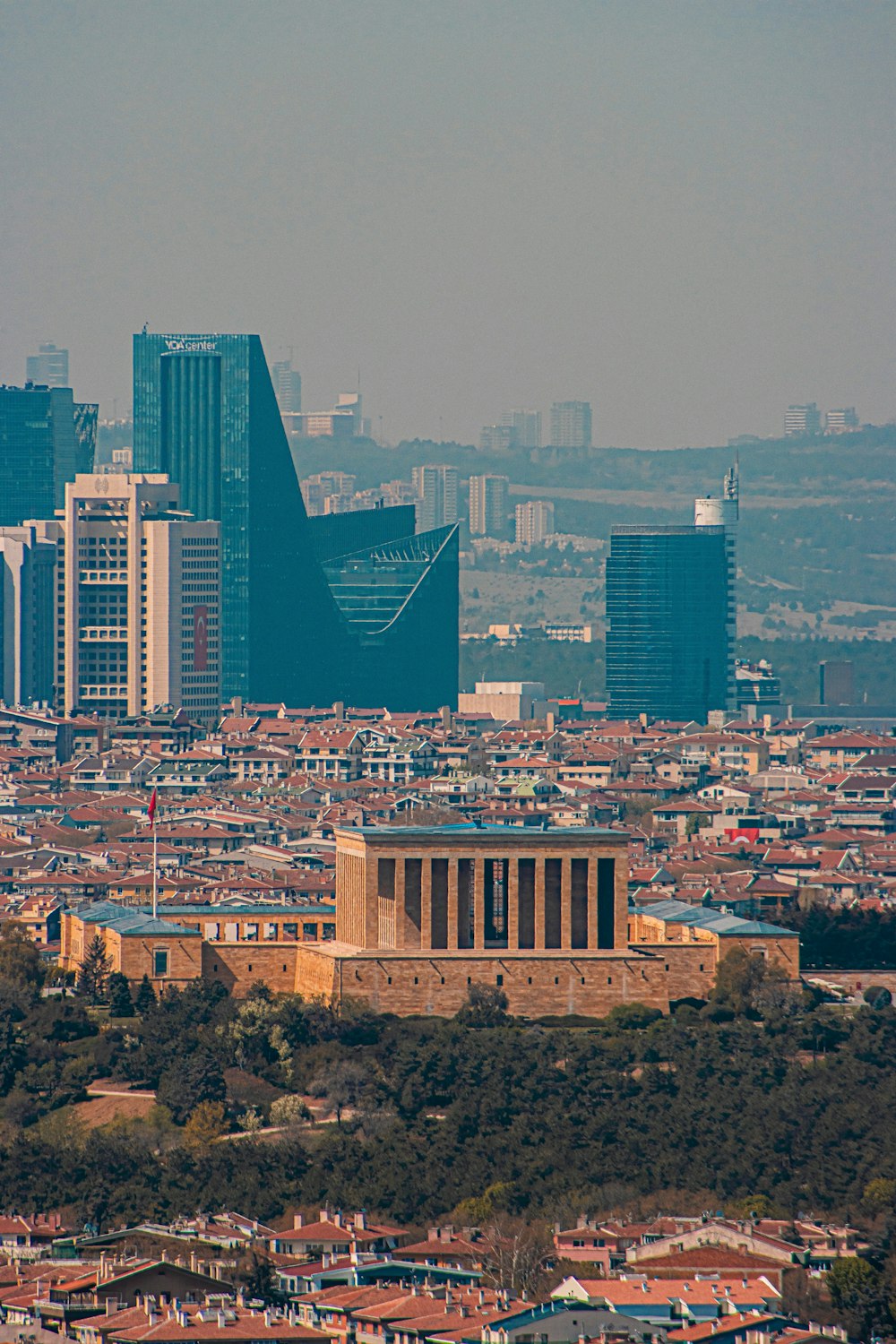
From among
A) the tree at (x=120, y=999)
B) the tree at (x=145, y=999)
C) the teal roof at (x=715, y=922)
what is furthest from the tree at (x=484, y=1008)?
the tree at (x=120, y=999)

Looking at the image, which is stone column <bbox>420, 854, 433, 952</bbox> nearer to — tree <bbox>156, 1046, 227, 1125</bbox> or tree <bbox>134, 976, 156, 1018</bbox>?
tree <bbox>134, 976, 156, 1018</bbox>

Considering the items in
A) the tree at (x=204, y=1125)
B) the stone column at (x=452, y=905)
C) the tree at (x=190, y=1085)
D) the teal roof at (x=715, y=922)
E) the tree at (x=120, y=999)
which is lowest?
the tree at (x=204, y=1125)

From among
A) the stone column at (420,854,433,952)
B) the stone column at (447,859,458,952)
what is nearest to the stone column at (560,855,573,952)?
the stone column at (447,859,458,952)

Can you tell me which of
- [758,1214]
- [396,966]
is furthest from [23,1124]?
[758,1214]

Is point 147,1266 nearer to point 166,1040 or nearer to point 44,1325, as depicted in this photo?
point 44,1325

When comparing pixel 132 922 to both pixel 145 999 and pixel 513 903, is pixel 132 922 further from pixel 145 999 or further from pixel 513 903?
pixel 513 903

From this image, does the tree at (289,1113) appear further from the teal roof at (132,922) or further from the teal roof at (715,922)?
the teal roof at (715,922)
